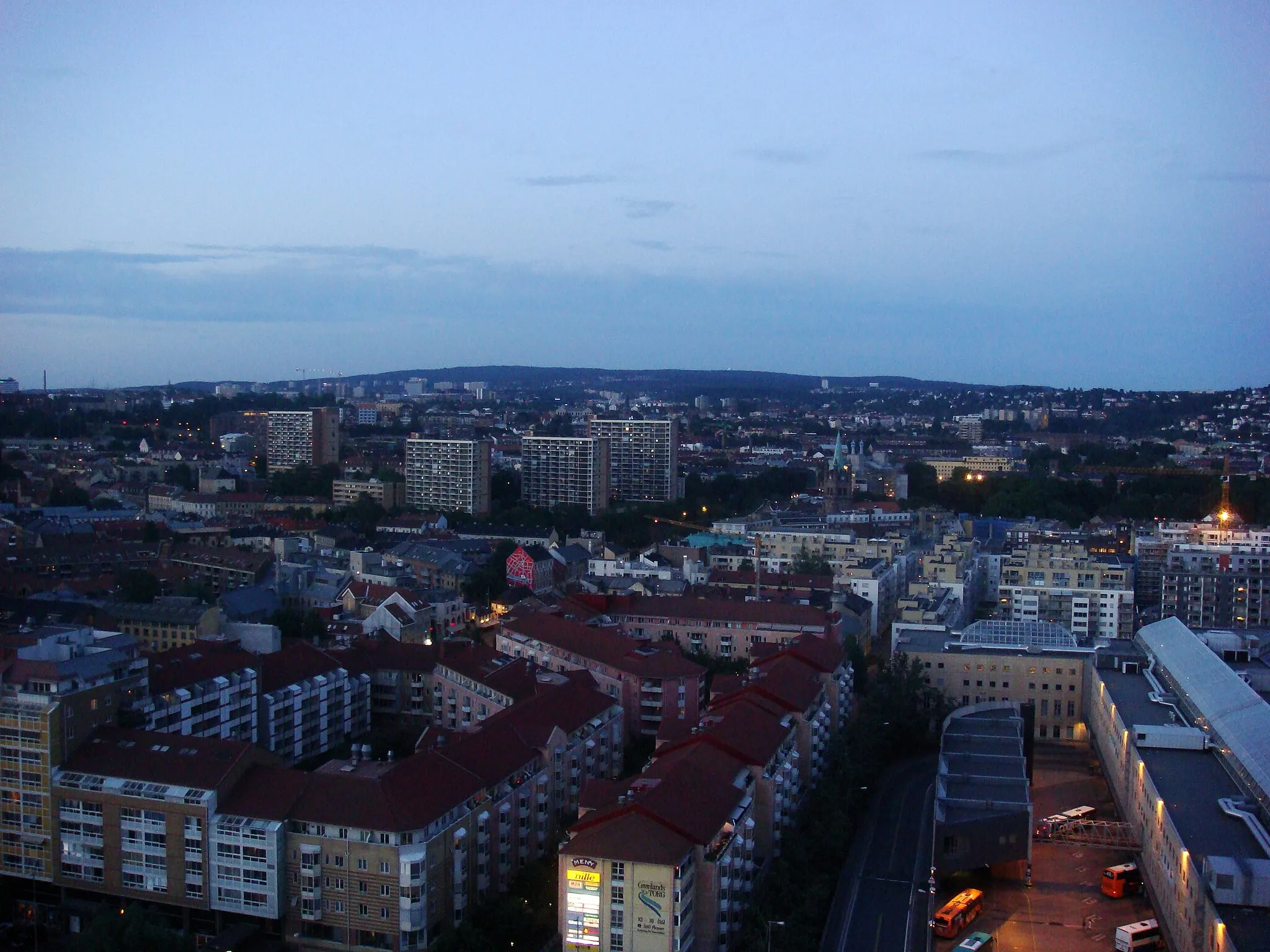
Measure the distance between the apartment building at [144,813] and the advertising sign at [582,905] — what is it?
2405 millimetres

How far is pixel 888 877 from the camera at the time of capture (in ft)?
29.9

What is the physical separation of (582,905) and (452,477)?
71.2 ft

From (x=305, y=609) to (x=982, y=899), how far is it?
964cm

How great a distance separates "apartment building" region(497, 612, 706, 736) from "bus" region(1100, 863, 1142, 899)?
11.7 ft

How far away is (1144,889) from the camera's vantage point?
29.5 feet

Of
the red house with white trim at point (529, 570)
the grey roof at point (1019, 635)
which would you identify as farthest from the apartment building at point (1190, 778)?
the red house with white trim at point (529, 570)

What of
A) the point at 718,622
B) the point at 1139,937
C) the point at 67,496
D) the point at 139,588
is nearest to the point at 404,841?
the point at 1139,937

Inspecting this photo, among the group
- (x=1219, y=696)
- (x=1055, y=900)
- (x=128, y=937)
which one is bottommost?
(x=1055, y=900)

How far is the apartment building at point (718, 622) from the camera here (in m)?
14.5

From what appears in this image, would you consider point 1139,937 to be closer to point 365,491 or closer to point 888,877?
point 888,877

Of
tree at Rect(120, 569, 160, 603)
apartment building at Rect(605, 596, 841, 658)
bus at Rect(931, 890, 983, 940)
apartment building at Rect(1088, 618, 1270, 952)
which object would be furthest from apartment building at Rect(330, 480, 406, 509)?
bus at Rect(931, 890, 983, 940)

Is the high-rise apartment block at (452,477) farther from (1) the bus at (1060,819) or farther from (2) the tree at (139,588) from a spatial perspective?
(1) the bus at (1060,819)

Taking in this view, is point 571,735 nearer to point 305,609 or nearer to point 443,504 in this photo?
point 305,609

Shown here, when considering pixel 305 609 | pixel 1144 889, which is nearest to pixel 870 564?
pixel 305 609
